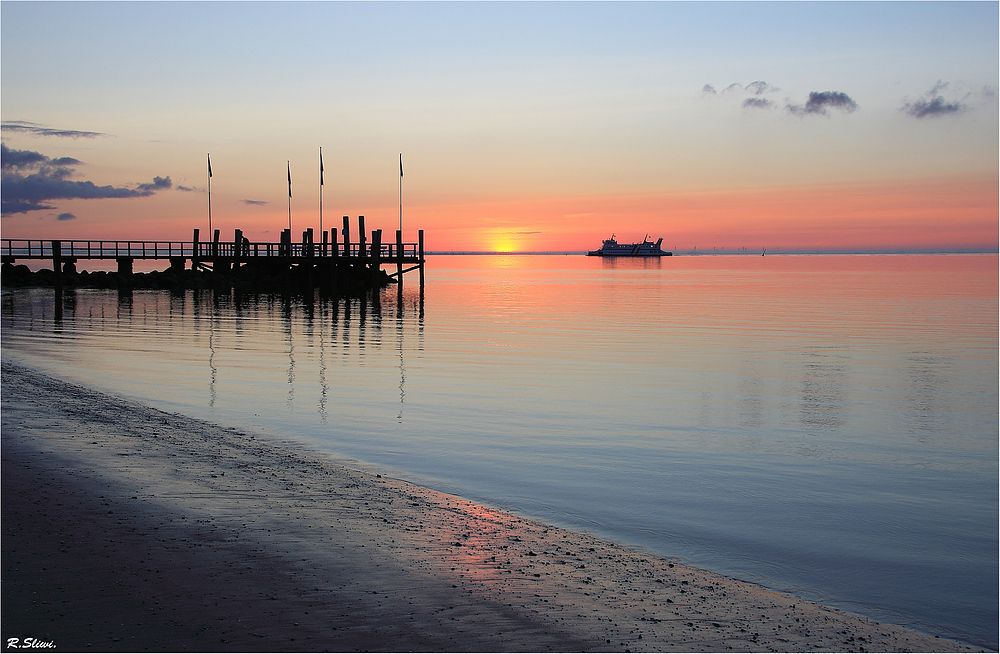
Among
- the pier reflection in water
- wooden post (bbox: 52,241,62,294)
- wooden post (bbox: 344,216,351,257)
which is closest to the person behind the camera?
the pier reflection in water

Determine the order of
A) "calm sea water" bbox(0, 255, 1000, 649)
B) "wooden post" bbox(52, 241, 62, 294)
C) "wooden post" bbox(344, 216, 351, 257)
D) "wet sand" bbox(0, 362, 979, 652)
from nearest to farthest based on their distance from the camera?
"wet sand" bbox(0, 362, 979, 652), "calm sea water" bbox(0, 255, 1000, 649), "wooden post" bbox(52, 241, 62, 294), "wooden post" bbox(344, 216, 351, 257)

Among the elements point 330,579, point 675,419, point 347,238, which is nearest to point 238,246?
point 347,238

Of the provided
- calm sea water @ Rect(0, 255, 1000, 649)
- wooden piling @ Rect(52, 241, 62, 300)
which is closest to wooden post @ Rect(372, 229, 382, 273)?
wooden piling @ Rect(52, 241, 62, 300)

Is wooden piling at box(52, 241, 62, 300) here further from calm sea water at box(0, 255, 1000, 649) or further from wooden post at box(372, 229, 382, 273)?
wooden post at box(372, 229, 382, 273)

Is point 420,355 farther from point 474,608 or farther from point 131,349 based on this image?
point 474,608

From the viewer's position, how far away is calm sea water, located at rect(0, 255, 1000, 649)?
320 inches

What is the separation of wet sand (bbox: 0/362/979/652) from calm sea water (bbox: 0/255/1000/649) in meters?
1.08

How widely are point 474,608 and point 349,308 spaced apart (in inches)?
1582

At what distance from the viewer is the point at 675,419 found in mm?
15023

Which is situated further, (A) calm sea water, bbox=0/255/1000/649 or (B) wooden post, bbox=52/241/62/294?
(B) wooden post, bbox=52/241/62/294

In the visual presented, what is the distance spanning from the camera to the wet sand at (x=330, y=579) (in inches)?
206

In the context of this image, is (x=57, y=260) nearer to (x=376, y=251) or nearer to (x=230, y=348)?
(x=376, y=251)

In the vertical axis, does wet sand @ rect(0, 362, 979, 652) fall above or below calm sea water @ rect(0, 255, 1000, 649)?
above

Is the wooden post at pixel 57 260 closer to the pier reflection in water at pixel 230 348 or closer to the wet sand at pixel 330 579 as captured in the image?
the pier reflection in water at pixel 230 348
